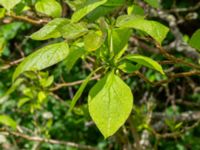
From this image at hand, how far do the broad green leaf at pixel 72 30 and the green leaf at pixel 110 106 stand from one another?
0.10 meters

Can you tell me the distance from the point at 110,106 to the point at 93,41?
4.4 inches

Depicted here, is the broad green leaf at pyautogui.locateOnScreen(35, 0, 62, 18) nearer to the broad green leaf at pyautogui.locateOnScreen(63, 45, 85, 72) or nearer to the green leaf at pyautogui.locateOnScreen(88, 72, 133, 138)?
the broad green leaf at pyautogui.locateOnScreen(63, 45, 85, 72)

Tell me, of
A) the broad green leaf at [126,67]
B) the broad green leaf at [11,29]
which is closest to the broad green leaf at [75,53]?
the broad green leaf at [126,67]

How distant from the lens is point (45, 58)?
82 centimetres

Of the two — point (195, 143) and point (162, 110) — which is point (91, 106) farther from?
point (162, 110)

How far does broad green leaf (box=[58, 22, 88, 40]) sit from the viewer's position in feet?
2.67

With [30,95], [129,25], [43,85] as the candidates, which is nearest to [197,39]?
[129,25]

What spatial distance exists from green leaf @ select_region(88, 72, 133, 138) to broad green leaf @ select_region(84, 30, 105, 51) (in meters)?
0.07

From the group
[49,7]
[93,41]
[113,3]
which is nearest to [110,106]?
[93,41]

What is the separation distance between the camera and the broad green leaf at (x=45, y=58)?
81 centimetres

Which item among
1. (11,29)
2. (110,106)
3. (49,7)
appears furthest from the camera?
(11,29)

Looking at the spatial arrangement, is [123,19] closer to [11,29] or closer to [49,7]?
[49,7]

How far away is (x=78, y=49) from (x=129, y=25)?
177 mm

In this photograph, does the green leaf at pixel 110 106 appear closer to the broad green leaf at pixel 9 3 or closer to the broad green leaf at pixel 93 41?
the broad green leaf at pixel 93 41
